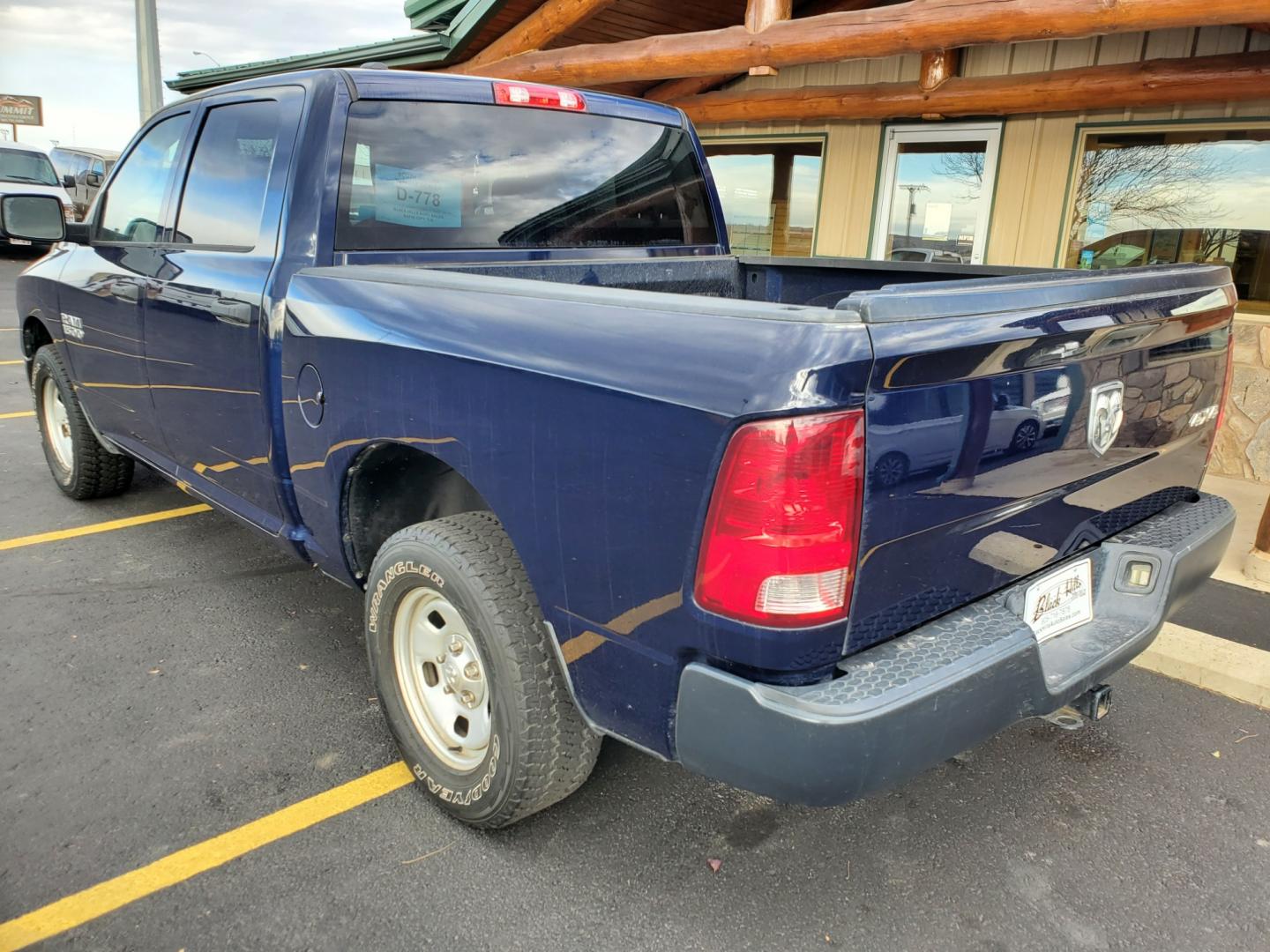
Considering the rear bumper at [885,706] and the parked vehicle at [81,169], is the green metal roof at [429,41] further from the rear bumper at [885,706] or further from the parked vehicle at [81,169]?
the parked vehicle at [81,169]

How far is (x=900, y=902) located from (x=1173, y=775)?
1176 millimetres

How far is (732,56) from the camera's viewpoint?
6203mm

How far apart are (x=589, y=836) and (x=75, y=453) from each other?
3800 mm

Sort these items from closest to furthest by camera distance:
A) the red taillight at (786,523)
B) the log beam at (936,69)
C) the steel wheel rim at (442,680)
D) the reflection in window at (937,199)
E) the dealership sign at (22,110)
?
1. the red taillight at (786,523)
2. the steel wheel rim at (442,680)
3. the log beam at (936,69)
4. the reflection in window at (937,199)
5. the dealership sign at (22,110)

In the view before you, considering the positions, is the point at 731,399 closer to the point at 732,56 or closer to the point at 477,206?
the point at 477,206

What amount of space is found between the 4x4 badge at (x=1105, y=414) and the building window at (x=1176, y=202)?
4.83 meters

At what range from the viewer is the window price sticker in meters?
2.89

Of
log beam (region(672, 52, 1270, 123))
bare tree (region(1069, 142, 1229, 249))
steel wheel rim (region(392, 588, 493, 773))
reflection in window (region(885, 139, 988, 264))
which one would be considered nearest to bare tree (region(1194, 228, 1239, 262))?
bare tree (region(1069, 142, 1229, 249))

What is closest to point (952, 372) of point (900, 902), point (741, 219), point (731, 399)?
point (731, 399)

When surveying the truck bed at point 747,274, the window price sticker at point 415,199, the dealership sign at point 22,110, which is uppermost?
the dealership sign at point 22,110

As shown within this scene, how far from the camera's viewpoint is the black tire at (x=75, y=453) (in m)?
4.64

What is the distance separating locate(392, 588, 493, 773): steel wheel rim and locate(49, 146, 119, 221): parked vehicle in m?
21.6

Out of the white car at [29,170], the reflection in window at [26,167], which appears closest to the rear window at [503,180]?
the white car at [29,170]

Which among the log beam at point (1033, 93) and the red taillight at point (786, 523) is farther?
the log beam at point (1033, 93)
